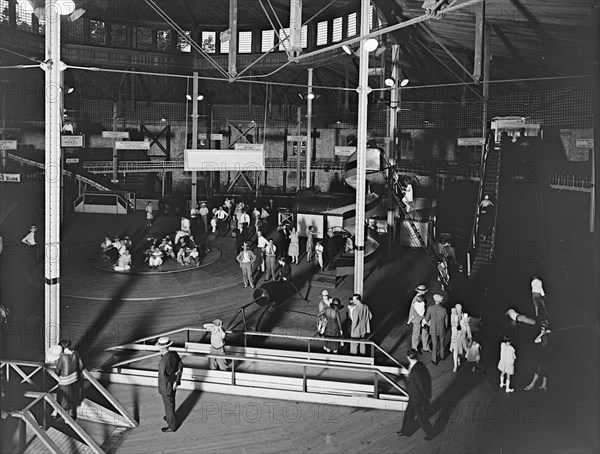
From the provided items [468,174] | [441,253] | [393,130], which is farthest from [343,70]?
[441,253]

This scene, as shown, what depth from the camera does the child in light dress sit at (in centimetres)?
811

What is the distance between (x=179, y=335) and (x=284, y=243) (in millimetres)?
7108

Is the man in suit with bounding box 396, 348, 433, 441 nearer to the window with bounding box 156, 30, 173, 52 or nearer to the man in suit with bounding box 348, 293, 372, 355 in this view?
the man in suit with bounding box 348, 293, 372, 355

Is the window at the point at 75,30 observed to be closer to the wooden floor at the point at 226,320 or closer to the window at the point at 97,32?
the window at the point at 97,32

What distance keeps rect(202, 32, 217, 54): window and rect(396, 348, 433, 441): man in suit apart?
2736cm

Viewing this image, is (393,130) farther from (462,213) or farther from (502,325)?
(502,325)

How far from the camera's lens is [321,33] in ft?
90.5

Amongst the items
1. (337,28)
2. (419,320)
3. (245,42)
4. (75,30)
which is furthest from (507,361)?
(75,30)

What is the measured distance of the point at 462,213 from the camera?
22.5 meters

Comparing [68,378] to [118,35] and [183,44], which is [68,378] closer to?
[118,35]

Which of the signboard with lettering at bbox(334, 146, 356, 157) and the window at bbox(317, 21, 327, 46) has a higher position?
the window at bbox(317, 21, 327, 46)

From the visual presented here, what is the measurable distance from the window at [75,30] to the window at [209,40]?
656cm

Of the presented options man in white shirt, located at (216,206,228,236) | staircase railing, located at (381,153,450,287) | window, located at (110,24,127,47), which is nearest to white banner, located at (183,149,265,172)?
staircase railing, located at (381,153,450,287)

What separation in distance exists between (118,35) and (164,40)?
99.8 inches
